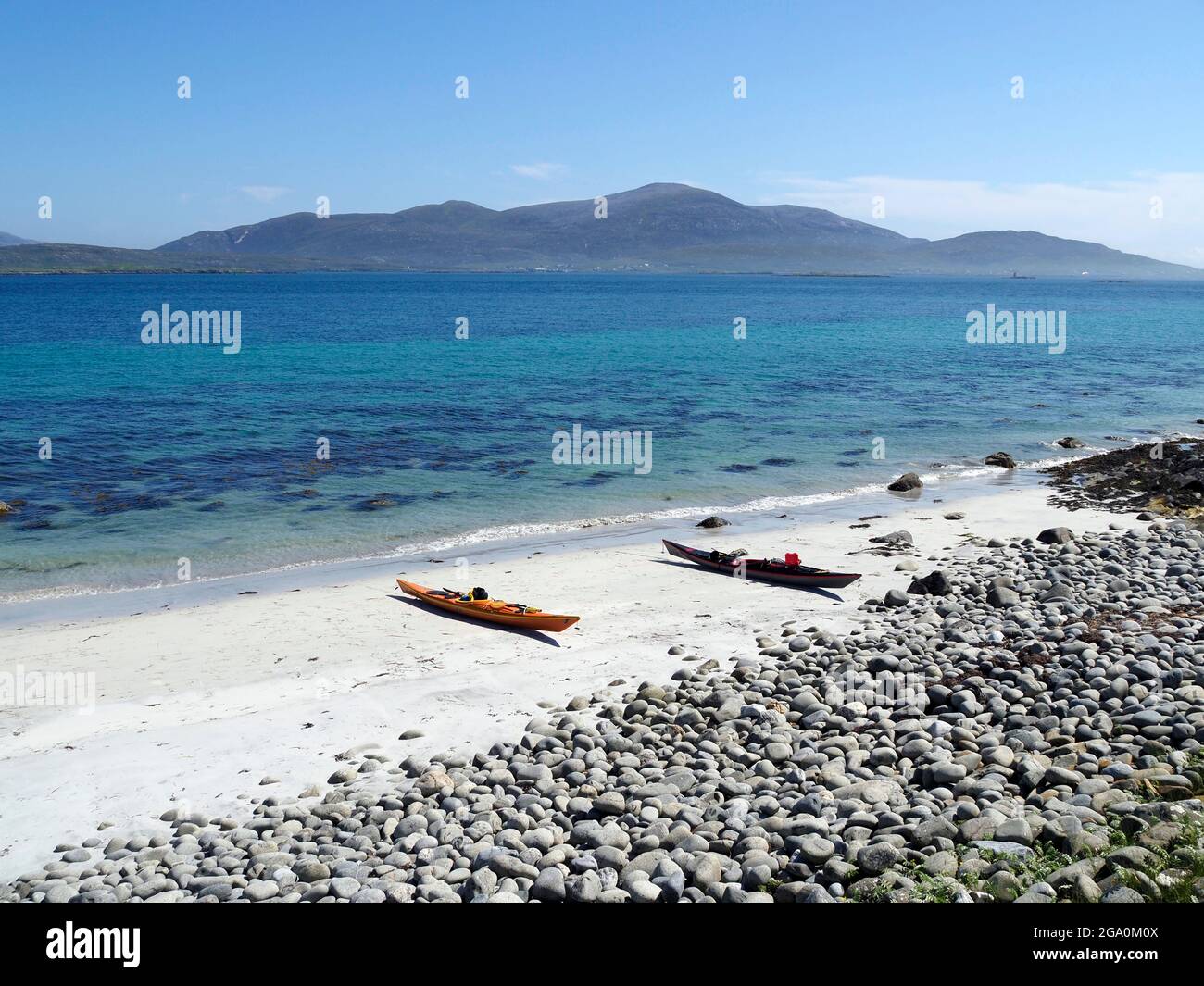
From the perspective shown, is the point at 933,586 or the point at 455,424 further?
the point at 455,424

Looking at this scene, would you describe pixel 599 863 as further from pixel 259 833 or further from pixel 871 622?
pixel 871 622

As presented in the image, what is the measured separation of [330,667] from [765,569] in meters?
8.77

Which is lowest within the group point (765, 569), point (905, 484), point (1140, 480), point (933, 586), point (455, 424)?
point (765, 569)

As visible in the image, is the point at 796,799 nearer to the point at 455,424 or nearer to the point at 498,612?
the point at 498,612

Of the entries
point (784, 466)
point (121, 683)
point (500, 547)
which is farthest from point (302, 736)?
point (784, 466)

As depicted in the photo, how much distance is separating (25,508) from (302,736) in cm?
1731

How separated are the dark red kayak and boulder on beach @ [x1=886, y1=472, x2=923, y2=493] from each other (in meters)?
10.3

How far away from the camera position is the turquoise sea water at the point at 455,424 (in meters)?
24.2

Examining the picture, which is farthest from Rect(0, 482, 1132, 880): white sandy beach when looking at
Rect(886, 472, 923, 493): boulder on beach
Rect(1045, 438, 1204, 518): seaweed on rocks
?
Rect(886, 472, 923, 493): boulder on beach

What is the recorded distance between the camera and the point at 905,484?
95.0ft

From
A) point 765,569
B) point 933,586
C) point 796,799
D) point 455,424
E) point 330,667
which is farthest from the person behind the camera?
point 455,424

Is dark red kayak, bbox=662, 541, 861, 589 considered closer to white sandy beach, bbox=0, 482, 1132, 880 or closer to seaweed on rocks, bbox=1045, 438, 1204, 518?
white sandy beach, bbox=0, 482, 1132, 880

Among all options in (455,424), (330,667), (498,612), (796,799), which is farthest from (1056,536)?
(455,424)

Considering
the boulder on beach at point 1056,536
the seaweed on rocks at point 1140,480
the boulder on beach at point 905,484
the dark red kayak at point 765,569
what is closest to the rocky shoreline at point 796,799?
the dark red kayak at point 765,569
